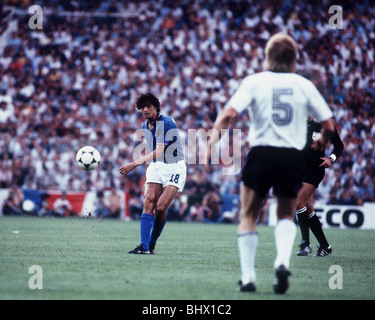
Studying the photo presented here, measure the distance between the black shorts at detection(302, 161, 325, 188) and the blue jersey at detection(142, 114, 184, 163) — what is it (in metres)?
2.12

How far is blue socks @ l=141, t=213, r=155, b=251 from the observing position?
Answer: 1080 cm

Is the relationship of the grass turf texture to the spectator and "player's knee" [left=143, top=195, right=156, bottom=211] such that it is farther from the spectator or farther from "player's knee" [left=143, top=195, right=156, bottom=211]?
the spectator

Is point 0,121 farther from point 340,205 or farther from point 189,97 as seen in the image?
point 340,205

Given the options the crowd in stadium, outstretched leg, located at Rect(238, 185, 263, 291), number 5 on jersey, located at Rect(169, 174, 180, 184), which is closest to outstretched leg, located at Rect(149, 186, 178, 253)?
number 5 on jersey, located at Rect(169, 174, 180, 184)

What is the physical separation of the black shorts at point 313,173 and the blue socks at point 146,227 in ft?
8.80

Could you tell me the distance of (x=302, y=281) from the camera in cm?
790

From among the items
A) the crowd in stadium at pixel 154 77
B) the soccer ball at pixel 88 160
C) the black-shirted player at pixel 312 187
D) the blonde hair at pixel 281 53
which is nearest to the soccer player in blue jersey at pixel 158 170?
the black-shirted player at pixel 312 187

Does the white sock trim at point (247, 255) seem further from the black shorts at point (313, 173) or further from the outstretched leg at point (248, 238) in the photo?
the black shorts at point (313, 173)

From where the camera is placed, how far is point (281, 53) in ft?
22.5

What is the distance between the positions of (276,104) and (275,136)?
0.31 metres

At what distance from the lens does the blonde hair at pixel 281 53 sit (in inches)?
268

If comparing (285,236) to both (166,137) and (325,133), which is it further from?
(166,137)

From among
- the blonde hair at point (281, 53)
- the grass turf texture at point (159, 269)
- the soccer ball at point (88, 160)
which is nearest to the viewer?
the grass turf texture at point (159, 269)
